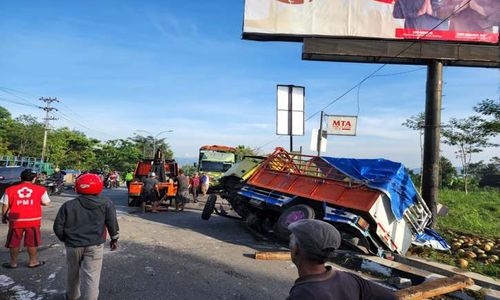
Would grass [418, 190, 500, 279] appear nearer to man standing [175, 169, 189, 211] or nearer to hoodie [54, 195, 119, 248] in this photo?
hoodie [54, 195, 119, 248]

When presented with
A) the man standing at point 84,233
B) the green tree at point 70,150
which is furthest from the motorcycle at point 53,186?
the green tree at point 70,150

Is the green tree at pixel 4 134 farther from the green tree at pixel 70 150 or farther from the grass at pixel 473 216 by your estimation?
the grass at pixel 473 216

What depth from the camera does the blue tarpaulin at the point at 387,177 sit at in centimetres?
896

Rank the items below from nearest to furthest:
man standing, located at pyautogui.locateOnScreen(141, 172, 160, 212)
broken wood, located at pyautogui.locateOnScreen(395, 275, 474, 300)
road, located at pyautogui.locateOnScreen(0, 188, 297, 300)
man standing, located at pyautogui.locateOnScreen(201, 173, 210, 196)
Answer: broken wood, located at pyautogui.locateOnScreen(395, 275, 474, 300) → road, located at pyautogui.locateOnScreen(0, 188, 297, 300) → man standing, located at pyautogui.locateOnScreen(141, 172, 160, 212) → man standing, located at pyautogui.locateOnScreen(201, 173, 210, 196)

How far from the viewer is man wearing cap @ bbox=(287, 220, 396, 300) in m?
2.20

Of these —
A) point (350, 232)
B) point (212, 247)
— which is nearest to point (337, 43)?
point (350, 232)

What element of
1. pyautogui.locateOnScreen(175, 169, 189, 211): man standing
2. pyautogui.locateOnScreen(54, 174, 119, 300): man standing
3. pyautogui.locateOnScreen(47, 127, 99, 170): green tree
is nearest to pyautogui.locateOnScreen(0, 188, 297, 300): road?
pyautogui.locateOnScreen(54, 174, 119, 300): man standing

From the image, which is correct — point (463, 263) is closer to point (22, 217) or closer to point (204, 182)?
point (22, 217)

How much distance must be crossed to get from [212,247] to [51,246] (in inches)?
127

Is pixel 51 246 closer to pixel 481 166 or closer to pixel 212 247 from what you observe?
pixel 212 247

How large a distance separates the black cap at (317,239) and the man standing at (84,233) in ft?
11.4

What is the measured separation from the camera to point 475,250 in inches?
379

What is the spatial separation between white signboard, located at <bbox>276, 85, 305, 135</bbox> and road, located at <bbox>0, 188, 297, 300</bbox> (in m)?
4.53

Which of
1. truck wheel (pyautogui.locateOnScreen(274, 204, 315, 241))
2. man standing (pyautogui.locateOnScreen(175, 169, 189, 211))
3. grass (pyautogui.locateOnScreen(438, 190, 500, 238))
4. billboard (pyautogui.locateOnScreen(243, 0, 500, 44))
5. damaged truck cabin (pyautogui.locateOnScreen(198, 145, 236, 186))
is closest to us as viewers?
truck wheel (pyautogui.locateOnScreen(274, 204, 315, 241))
